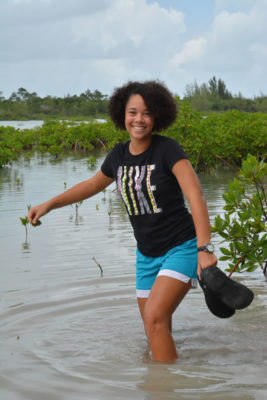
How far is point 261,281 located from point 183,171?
7.90 ft

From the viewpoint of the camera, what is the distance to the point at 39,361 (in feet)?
11.3

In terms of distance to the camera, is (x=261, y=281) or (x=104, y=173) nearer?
(x=104, y=173)

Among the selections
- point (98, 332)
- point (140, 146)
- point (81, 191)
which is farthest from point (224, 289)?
point (98, 332)

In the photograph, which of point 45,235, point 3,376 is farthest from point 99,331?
point 45,235

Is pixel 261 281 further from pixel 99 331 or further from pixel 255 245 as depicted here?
pixel 99 331

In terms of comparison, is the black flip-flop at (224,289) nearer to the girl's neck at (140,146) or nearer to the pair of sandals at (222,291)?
the pair of sandals at (222,291)

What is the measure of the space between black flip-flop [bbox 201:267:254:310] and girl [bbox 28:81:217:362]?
0.05 m

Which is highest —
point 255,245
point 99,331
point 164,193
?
point 164,193

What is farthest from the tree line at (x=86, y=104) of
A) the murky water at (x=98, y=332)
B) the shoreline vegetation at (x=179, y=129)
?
the murky water at (x=98, y=332)

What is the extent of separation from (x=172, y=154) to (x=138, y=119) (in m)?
0.32

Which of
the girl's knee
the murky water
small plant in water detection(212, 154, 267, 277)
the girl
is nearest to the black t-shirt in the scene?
the girl

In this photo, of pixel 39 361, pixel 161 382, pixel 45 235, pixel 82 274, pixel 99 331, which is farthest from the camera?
pixel 45 235

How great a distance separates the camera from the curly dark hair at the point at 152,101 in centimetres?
331

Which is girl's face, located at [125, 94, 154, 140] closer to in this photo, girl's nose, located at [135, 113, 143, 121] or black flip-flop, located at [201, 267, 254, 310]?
girl's nose, located at [135, 113, 143, 121]
